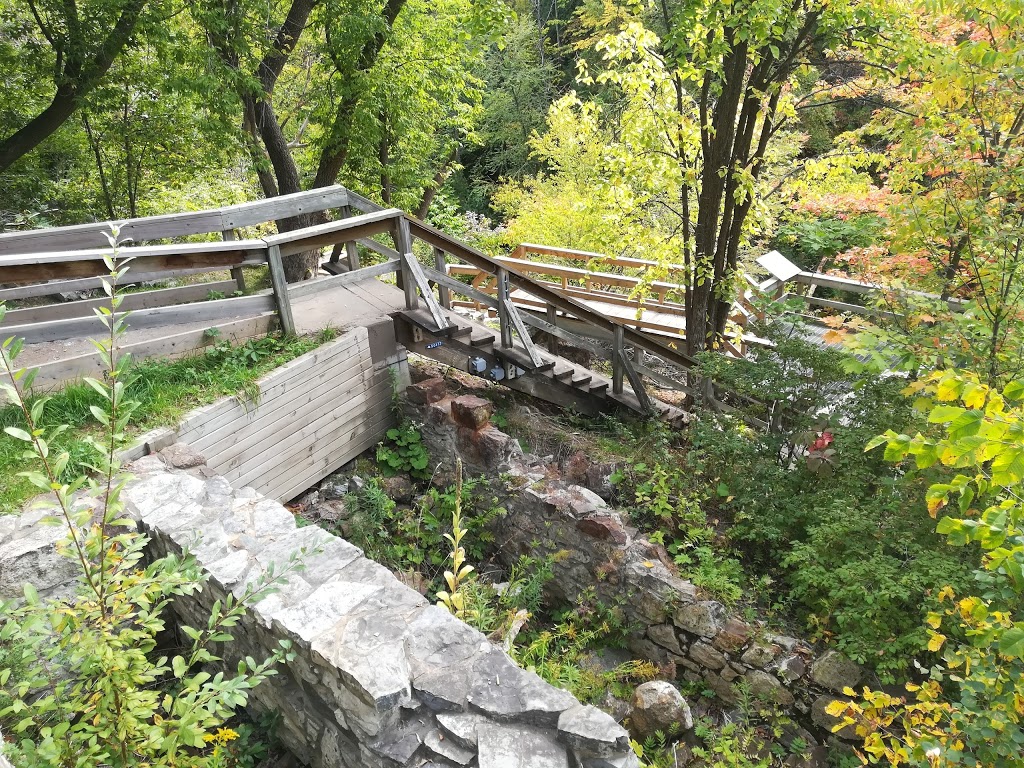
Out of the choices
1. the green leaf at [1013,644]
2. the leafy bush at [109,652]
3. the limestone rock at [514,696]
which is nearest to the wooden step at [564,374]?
the limestone rock at [514,696]

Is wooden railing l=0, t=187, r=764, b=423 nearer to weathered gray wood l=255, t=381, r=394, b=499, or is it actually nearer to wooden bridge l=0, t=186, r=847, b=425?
wooden bridge l=0, t=186, r=847, b=425

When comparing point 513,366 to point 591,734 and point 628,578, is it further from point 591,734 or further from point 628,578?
point 591,734

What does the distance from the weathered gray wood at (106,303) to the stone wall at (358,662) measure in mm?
1914

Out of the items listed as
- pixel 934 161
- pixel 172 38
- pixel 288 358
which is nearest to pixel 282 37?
pixel 172 38

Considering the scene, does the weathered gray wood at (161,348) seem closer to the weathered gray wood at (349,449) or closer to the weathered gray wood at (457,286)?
the weathered gray wood at (349,449)

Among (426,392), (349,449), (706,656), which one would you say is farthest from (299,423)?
(706,656)

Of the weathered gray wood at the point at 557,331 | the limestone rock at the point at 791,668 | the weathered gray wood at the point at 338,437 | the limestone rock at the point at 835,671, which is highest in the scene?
the weathered gray wood at the point at 557,331

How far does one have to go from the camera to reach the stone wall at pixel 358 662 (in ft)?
9.31

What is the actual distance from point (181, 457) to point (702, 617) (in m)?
3.86

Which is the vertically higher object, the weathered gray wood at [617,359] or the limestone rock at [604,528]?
the weathered gray wood at [617,359]

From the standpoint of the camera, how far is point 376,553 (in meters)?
5.30

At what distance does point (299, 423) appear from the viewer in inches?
221

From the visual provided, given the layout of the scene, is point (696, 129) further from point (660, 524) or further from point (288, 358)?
point (288, 358)

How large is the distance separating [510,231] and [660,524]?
449 inches
